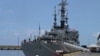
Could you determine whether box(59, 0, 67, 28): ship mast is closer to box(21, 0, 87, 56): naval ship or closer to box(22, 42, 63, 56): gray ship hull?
box(21, 0, 87, 56): naval ship

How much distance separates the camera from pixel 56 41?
9150 cm

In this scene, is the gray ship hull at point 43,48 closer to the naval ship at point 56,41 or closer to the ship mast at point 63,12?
the naval ship at point 56,41

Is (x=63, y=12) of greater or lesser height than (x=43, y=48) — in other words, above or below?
above

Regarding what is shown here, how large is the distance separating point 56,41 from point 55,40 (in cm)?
123

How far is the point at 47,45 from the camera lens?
91.1 metres

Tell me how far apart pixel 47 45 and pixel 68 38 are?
9458 mm

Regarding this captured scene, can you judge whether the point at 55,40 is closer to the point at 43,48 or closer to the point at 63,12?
the point at 43,48

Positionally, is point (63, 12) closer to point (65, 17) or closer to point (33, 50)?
point (65, 17)

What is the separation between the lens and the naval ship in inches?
3509

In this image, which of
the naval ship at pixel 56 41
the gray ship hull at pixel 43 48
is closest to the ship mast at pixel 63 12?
the naval ship at pixel 56 41

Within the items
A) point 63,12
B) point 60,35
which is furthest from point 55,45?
point 63,12

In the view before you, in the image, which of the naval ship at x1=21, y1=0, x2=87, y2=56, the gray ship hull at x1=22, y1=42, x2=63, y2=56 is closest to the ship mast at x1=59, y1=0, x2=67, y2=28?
the naval ship at x1=21, y1=0, x2=87, y2=56

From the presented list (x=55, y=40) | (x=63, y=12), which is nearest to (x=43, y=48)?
(x=55, y=40)

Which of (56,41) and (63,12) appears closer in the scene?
(56,41)
